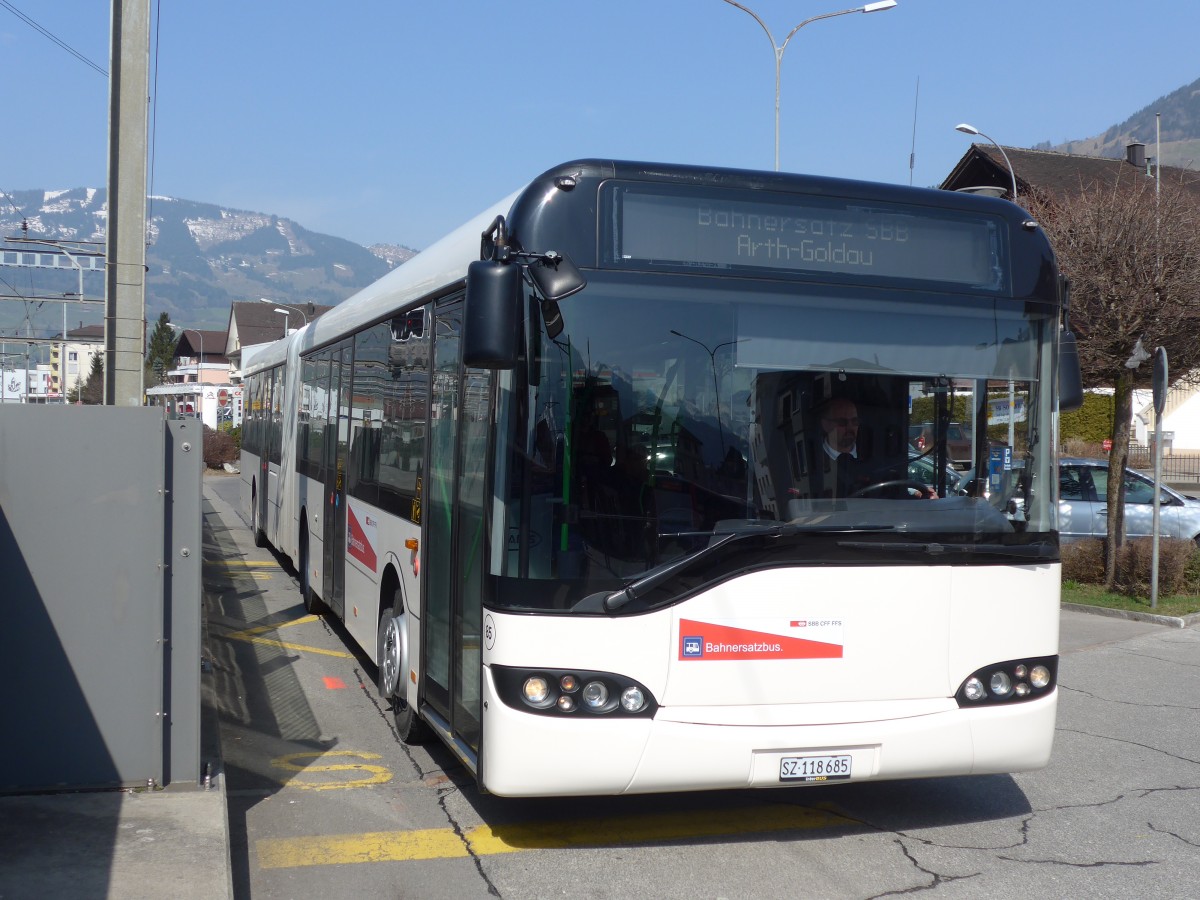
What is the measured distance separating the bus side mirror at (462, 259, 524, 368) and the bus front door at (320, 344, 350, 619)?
16.8 feet

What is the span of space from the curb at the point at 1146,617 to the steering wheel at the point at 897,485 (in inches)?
346

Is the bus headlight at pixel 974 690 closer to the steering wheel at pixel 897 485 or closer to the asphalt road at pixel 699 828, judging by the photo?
the asphalt road at pixel 699 828

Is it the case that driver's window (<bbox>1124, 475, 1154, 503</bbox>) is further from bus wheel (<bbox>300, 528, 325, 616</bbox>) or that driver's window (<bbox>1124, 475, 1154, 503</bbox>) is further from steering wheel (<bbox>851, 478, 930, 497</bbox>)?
steering wheel (<bbox>851, 478, 930, 497</bbox>)

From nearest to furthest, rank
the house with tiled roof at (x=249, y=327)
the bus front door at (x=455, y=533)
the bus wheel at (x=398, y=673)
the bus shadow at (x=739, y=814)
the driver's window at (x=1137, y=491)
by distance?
the bus front door at (x=455, y=533) → the bus shadow at (x=739, y=814) → the bus wheel at (x=398, y=673) → the driver's window at (x=1137, y=491) → the house with tiled roof at (x=249, y=327)

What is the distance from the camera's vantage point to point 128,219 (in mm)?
9594

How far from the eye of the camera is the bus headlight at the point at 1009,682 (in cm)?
546

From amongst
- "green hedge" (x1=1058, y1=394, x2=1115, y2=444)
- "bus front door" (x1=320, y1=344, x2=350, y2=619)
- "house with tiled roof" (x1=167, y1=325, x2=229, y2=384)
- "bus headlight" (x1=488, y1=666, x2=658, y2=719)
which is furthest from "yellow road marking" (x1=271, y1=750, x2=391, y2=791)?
"house with tiled roof" (x1=167, y1=325, x2=229, y2=384)

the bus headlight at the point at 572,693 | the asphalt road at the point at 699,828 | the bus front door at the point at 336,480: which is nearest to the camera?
the bus headlight at the point at 572,693

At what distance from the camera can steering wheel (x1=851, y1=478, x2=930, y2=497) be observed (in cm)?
540

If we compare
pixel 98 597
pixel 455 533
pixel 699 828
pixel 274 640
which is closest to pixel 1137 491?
pixel 274 640

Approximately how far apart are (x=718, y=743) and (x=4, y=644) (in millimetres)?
3164

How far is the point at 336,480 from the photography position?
10.2 metres

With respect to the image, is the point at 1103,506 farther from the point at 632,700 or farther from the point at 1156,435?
the point at 632,700

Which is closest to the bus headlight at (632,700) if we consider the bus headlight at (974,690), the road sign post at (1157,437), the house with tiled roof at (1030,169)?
the bus headlight at (974,690)
